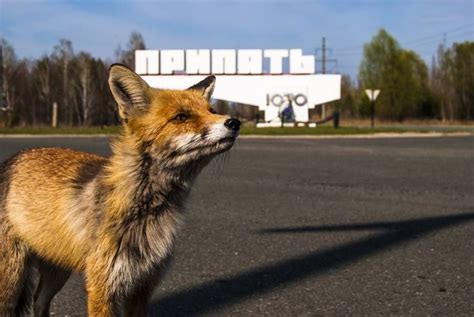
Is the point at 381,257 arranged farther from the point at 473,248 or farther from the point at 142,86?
the point at 142,86

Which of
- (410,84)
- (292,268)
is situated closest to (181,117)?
(292,268)

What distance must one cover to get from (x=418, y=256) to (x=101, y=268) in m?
4.27

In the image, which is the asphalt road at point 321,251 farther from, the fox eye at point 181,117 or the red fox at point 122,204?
the fox eye at point 181,117

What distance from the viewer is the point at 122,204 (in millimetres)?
3719

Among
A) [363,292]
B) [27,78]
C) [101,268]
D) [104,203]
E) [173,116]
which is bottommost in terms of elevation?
[363,292]

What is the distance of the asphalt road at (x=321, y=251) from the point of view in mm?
5223

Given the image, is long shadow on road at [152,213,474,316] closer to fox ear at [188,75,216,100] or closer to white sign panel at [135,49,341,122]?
fox ear at [188,75,216,100]

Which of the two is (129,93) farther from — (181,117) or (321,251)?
(321,251)

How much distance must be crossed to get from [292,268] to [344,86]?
319 ft

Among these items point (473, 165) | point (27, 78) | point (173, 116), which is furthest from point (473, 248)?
point (27, 78)

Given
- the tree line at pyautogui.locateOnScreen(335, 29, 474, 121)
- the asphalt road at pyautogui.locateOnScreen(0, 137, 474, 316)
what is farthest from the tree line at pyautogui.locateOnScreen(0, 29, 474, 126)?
the asphalt road at pyautogui.locateOnScreen(0, 137, 474, 316)

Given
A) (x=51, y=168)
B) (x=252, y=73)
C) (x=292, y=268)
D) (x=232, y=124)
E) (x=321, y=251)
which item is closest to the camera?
(x=232, y=124)

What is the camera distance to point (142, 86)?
3830 mm

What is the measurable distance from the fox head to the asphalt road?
5.67 ft
